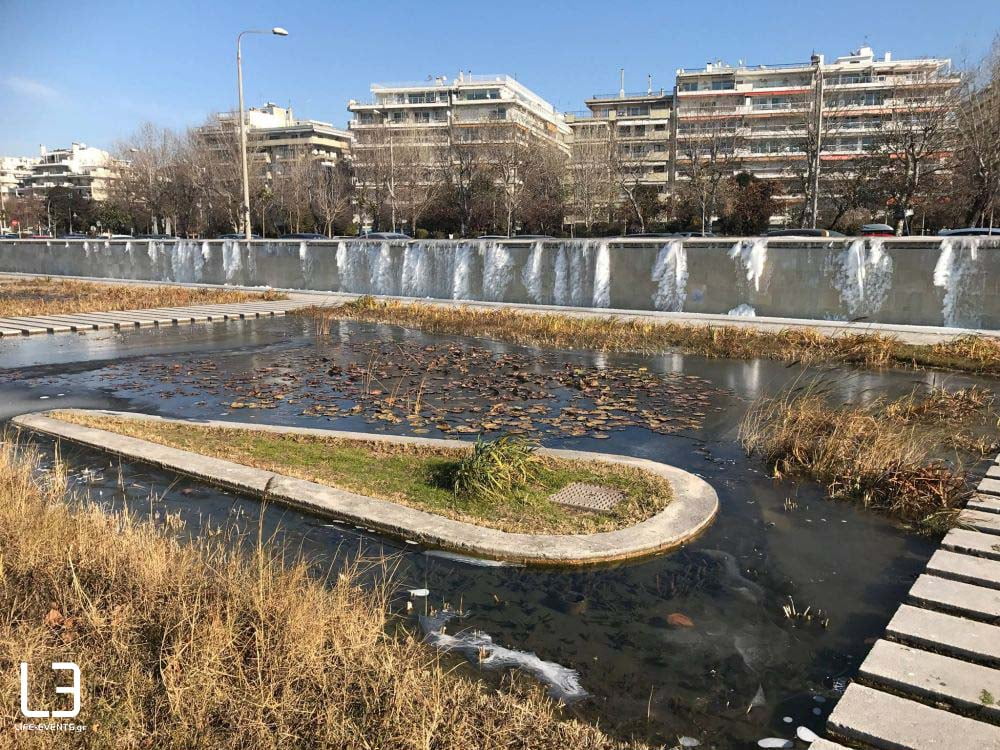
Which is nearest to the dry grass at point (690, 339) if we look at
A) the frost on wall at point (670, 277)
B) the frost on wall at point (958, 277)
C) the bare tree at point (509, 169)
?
the frost on wall at point (958, 277)

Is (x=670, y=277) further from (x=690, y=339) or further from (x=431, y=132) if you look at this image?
(x=431, y=132)

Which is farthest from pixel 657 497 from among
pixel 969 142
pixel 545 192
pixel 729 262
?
pixel 545 192

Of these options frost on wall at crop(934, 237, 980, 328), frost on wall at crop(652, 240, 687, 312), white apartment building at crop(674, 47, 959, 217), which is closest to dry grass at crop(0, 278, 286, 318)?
frost on wall at crop(652, 240, 687, 312)

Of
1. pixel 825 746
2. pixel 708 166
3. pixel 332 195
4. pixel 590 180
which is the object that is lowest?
pixel 825 746

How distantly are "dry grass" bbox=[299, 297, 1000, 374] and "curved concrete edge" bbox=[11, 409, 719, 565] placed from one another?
7.50 meters

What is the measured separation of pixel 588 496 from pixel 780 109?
79578 millimetres

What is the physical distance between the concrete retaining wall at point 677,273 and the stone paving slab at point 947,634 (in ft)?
46.8

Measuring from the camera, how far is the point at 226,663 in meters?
3.57

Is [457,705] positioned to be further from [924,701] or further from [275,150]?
[275,150]

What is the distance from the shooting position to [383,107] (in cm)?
9494

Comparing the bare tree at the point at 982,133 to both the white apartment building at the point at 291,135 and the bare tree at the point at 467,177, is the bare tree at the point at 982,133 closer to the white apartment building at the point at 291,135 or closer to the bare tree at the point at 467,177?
the bare tree at the point at 467,177

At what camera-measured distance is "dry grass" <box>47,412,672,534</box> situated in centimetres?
583

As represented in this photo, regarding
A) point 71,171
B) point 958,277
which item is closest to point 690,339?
point 958,277

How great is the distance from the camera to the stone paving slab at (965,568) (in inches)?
184
